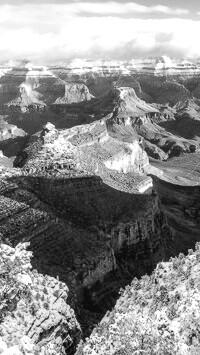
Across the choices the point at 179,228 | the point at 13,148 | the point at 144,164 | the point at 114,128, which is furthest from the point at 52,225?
the point at 114,128

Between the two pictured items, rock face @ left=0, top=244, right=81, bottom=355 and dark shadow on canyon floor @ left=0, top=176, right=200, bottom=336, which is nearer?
rock face @ left=0, top=244, right=81, bottom=355

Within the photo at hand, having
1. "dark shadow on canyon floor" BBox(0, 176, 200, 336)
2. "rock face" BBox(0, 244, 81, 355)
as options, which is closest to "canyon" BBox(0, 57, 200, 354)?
"dark shadow on canyon floor" BBox(0, 176, 200, 336)

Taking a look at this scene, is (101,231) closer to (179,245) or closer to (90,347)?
(179,245)

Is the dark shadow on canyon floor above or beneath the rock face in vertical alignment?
beneath

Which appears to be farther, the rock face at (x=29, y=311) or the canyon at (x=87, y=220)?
the canyon at (x=87, y=220)

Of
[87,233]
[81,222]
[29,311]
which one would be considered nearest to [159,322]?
[29,311]

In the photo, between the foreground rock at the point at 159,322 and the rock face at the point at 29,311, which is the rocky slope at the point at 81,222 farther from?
the foreground rock at the point at 159,322

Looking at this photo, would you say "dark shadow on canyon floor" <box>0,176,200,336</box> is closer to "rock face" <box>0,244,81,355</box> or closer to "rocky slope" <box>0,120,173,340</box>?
"rocky slope" <box>0,120,173,340</box>

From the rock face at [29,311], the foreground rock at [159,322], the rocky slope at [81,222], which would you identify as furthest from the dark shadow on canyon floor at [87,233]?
the foreground rock at [159,322]

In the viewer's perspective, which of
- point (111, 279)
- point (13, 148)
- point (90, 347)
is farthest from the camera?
point (13, 148)
